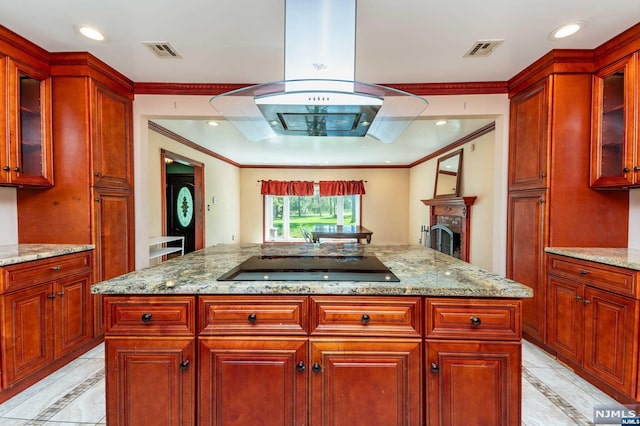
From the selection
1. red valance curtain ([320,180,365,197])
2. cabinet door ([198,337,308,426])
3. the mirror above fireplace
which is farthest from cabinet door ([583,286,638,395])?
red valance curtain ([320,180,365,197])

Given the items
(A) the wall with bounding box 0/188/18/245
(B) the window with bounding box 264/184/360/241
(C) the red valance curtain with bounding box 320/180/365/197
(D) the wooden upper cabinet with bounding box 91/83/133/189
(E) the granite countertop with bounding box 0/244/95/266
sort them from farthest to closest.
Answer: (B) the window with bounding box 264/184/360/241, (C) the red valance curtain with bounding box 320/180/365/197, (D) the wooden upper cabinet with bounding box 91/83/133/189, (A) the wall with bounding box 0/188/18/245, (E) the granite countertop with bounding box 0/244/95/266

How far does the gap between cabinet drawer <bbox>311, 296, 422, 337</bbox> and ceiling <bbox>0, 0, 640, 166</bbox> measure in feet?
5.47

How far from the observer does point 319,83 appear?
4.49 feet

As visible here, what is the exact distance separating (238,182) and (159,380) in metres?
6.80

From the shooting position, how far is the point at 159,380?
127 cm

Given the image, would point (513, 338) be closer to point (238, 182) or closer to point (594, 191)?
point (594, 191)

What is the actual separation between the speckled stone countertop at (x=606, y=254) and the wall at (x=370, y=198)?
18.1ft

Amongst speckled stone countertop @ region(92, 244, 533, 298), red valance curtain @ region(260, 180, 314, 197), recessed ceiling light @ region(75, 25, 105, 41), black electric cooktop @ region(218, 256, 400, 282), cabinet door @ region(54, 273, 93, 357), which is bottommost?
cabinet door @ region(54, 273, 93, 357)

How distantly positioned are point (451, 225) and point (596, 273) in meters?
2.99

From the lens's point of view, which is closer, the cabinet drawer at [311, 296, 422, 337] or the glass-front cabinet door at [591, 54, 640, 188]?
the cabinet drawer at [311, 296, 422, 337]

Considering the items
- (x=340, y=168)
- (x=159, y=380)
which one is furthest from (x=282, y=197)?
(x=159, y=380)

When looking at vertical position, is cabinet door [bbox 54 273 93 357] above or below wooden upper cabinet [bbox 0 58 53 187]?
below

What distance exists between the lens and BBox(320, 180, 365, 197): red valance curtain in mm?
7754

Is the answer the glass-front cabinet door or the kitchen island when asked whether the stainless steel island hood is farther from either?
the glass-front cabinet door
